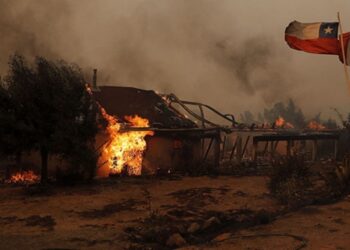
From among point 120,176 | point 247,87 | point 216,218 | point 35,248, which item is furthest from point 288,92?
point 35,248

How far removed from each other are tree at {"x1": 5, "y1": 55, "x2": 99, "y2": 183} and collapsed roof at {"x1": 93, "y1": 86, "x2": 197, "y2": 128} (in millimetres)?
4802

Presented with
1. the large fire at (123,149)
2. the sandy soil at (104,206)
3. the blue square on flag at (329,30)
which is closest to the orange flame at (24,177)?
the sandy soil at (104,206)

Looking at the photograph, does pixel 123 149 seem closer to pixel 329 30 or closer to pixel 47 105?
pixel 47 105

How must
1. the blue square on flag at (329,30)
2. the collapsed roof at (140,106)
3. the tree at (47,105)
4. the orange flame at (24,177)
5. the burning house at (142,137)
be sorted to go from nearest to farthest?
the blue square on flag at (329,30), the tree at (47,105), the orange flame at (24,177), the burning house at (142,137), the collapsed roof at (140,106)

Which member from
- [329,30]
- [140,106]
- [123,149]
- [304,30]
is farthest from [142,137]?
[329,30]

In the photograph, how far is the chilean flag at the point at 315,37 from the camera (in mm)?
12953

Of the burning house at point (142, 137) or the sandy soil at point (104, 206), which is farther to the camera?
the burning house at point (142, 137)

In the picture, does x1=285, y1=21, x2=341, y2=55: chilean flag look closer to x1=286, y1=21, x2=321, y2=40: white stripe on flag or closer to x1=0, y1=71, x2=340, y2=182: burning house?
x1=286, y1=21, x2=321, y2=40: white stripe on flag

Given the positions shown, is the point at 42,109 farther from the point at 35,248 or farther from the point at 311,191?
the point at 311,191

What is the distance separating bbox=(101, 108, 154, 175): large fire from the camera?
17938 mm

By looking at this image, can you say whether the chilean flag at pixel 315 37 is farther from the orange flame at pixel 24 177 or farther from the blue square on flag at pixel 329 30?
the orange flame at pixel 24 177

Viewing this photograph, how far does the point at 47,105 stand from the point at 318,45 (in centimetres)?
966

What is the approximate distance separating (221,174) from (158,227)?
10547mm

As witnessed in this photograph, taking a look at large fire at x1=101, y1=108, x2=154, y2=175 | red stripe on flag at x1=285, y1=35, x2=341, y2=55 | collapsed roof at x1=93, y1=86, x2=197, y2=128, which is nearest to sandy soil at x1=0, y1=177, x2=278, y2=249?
large fire at x1=101, y1=108, x2=154, y2=175
